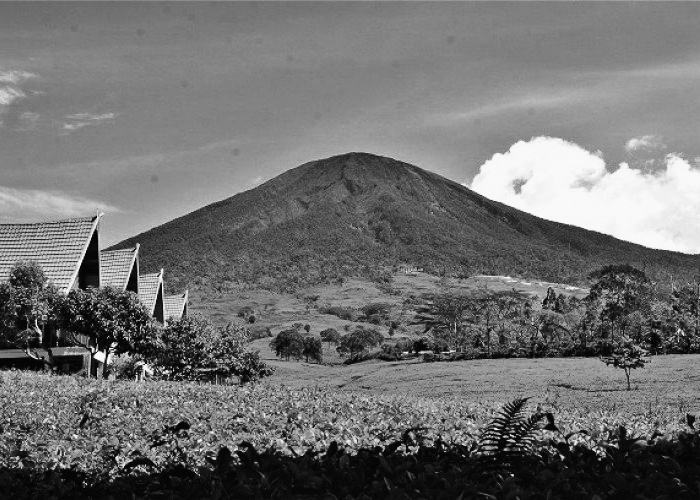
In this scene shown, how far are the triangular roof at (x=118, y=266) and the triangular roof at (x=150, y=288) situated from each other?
238cm

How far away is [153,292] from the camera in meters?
38.0

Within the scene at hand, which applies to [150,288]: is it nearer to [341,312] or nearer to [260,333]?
[260,333]

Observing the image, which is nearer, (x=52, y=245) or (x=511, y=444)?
(x=511, y=444)

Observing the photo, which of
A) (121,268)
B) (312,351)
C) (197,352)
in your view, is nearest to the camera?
(197,352)

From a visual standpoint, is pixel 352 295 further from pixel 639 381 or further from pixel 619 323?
pixel 639 381

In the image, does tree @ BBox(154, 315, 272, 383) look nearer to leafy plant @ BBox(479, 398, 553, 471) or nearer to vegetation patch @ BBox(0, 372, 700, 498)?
vegetation patch @ BBox(0, 372, 700, 498)

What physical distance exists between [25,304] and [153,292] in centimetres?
1540

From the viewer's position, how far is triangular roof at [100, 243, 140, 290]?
33.8m

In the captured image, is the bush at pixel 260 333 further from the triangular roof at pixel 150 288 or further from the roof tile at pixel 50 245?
the roof tile at pixel 50 245

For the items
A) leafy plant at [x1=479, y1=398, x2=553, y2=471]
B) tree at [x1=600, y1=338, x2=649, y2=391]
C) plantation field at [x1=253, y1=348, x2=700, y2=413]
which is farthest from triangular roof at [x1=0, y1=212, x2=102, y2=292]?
tree at [x1=600, y1=338, x2=649, y2=391]

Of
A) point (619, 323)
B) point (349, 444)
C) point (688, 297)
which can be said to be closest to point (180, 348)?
point (349, 444)

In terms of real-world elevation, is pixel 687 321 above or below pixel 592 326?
above

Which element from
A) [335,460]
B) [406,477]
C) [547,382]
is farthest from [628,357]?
[406,477]

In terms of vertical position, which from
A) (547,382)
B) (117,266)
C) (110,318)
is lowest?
(547,382)
